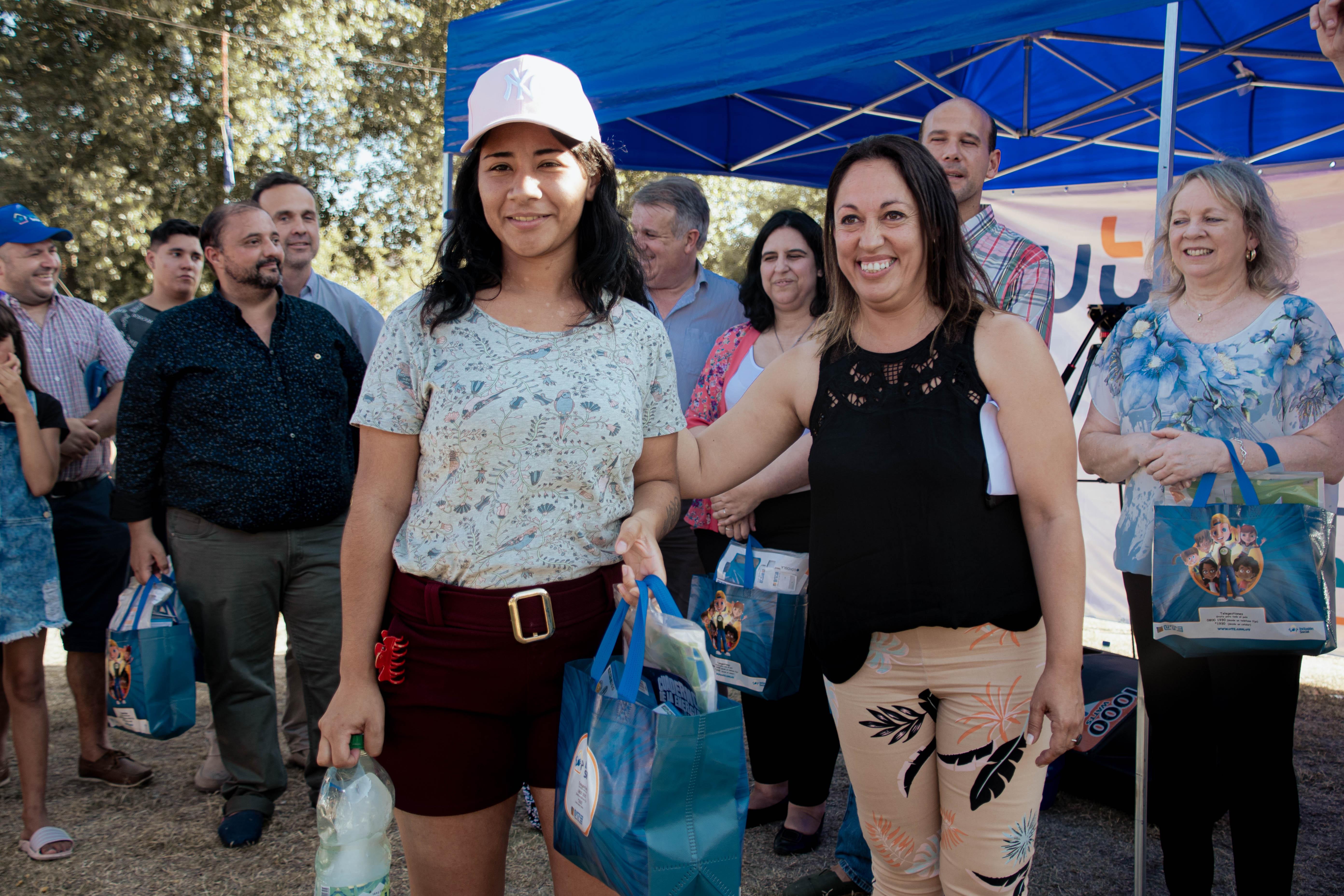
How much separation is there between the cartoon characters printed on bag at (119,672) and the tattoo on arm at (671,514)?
230 centimetres

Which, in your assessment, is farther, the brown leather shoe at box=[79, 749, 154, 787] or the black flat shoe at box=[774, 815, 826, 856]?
the brown leather shoe at box=[79, 749, 154, 787]

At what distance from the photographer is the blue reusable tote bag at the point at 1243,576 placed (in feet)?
6.89

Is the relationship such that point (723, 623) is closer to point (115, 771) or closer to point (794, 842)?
point (794, 842)

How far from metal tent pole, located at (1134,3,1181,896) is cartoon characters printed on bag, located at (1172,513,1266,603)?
470 millimetres

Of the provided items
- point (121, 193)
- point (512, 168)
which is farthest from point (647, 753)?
point (121, 193)

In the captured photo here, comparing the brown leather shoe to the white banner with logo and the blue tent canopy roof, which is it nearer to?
the blue tent canopy roof

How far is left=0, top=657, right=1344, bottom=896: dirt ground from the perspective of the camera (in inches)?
119

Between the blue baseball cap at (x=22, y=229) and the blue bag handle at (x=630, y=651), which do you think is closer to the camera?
the blue bag handle at (x=630, y=651)

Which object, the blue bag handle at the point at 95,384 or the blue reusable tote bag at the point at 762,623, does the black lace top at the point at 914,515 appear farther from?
the blue bag handle at the point at 95,384

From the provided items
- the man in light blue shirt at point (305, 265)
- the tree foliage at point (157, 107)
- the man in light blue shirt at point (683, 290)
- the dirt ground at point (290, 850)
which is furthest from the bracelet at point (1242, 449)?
the tree foliage at point (157, 107)

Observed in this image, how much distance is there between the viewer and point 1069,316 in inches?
238

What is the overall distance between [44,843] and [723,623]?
8.02 ft

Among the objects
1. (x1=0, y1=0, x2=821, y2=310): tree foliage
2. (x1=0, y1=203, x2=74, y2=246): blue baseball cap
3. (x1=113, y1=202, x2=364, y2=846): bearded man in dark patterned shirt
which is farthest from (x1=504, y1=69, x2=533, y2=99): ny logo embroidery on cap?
(x1=0, y1=0, x2=821, y2=310): tree foliage

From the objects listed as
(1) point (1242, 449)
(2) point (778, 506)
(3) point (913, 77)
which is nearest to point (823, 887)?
A: (2) point (778, 506)
